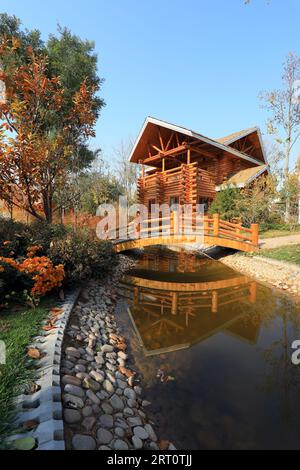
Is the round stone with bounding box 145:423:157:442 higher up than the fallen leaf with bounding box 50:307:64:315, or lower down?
lower down

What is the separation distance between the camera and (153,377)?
11.6 feet

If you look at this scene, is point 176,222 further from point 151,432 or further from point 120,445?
point 120,445

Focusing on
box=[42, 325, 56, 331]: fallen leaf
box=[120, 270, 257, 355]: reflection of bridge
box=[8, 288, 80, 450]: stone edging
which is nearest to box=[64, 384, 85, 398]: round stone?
box=[8, 288, 80, 450]: stone edging

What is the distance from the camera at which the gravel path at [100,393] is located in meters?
2.23

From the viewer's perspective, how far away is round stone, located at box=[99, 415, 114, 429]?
2377 mm

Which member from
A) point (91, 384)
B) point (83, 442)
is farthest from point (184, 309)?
point (83, 442)

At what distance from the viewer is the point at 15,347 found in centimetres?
313

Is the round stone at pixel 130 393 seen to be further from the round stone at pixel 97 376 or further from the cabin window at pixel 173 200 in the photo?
the cabin window at pixel 173 200

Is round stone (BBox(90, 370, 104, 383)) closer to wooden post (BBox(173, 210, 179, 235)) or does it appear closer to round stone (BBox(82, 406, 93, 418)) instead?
round stone (BBox(82, 406, 93, 418))

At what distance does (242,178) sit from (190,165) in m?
4.34

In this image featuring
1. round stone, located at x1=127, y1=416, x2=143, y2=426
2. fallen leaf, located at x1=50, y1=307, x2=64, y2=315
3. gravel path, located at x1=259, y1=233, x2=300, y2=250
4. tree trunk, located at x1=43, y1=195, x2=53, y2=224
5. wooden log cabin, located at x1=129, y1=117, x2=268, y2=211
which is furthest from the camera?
wooden log cabin, located at x1=129, y1=117, x2=268, y2=211
